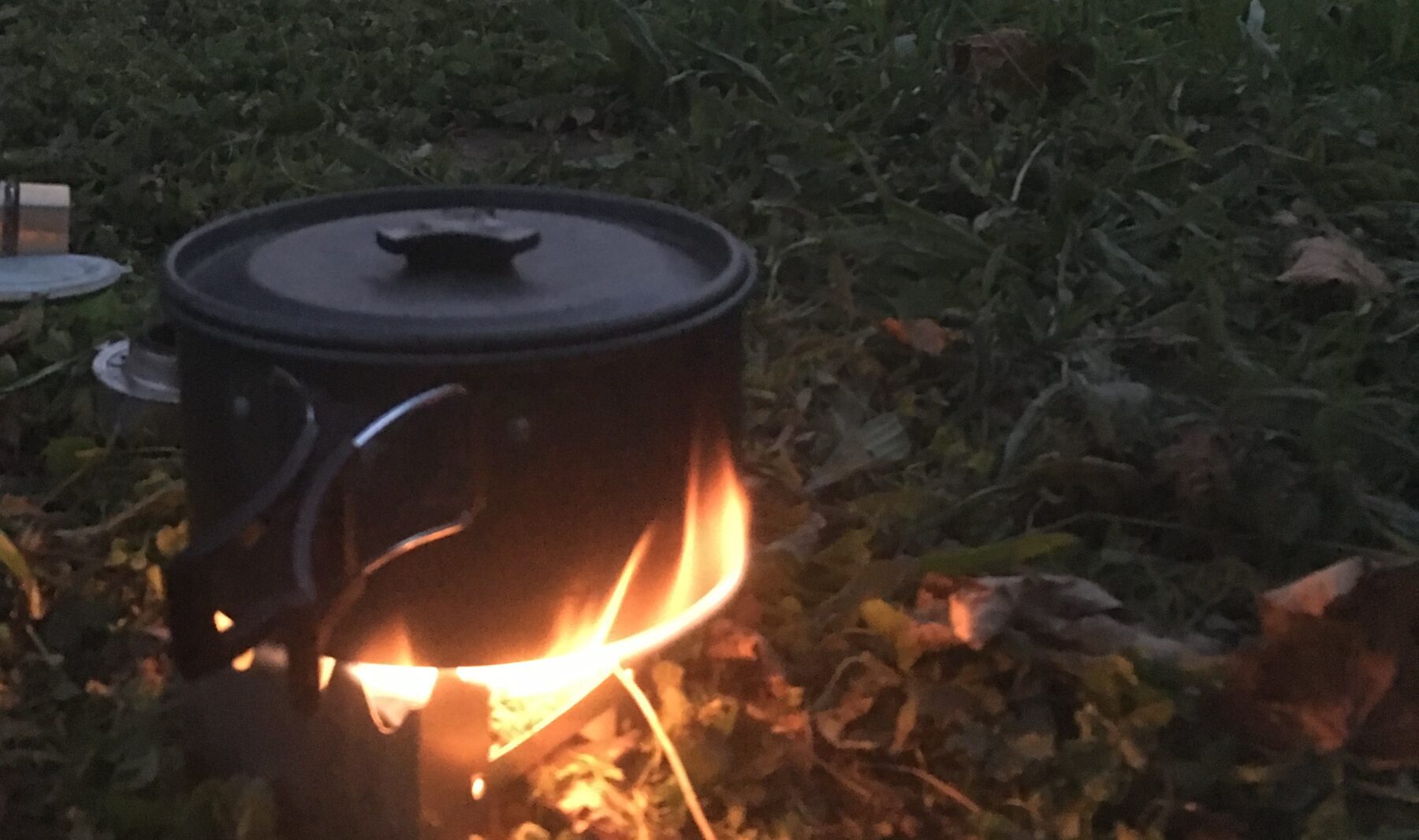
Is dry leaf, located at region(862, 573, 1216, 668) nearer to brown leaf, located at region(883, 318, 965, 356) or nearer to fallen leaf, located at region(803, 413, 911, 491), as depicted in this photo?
fallen leaf, located at region(803, 413, 911, 491)

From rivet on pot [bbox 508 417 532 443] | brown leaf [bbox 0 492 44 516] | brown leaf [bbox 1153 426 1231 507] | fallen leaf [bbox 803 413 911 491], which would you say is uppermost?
rivet on pot [bbox 508 417 532 443]

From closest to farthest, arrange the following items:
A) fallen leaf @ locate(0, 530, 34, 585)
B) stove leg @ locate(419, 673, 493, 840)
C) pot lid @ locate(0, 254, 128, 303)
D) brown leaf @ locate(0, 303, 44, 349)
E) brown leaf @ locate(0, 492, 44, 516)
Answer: stove leg @ locate(419, 673, 493, 840) < fallen leaf @ locate(0, 530, 34, 585) < brown leaf @ locate(0, 492, 44, 516) < brown leaf @ locate(0, 303, 44, 349) < pot lid @ locate(0, 254, 128, 303)

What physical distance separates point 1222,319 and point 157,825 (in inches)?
50.3

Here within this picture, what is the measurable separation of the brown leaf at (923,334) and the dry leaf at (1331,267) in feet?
1.58

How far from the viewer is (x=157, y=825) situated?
97 cm

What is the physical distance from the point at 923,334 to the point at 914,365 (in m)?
0.04

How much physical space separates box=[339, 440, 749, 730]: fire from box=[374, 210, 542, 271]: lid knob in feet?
0.62

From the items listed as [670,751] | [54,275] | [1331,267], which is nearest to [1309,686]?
[670,751]

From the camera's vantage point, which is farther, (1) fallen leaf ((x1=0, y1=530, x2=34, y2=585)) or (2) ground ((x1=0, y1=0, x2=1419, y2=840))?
(1) fallen leaf ((x1=0, y1=530, x2=34, y2=585))

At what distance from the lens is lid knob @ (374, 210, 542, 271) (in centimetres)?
91

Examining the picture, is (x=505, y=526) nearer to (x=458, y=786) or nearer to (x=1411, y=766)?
(x=458, y=786)

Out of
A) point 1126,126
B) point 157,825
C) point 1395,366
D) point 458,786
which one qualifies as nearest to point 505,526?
point 458,786

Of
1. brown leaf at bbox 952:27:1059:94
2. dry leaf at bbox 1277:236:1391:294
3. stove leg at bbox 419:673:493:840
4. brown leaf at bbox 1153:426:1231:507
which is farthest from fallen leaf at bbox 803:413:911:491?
brown leaf at bbox 952:27:1059:94

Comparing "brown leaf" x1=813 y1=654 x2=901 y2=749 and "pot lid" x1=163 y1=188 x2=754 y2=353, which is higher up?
"pot lid" x1=163 y1=188 x2=754 y2=353
